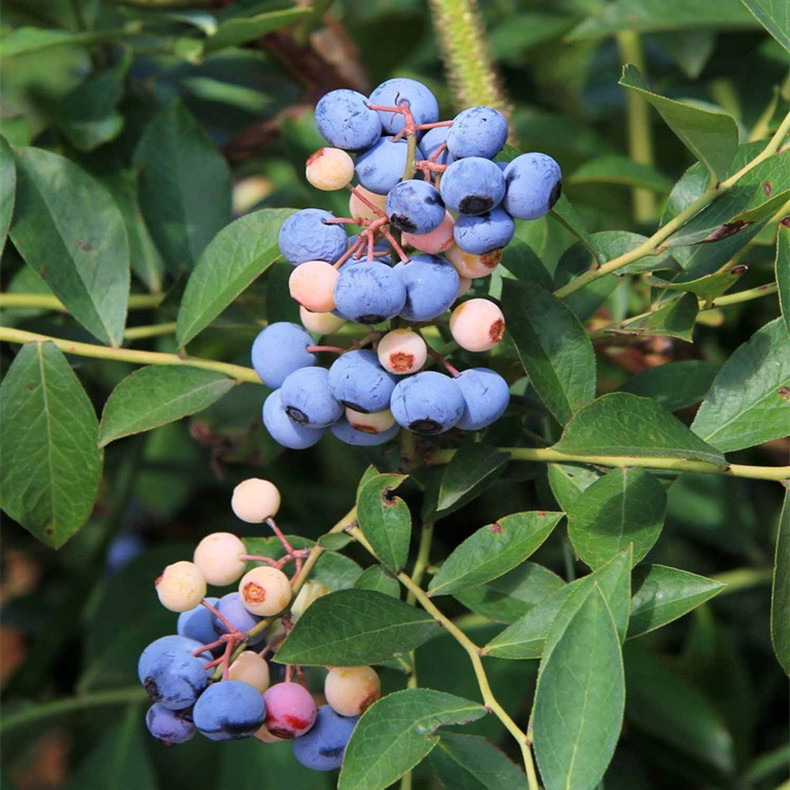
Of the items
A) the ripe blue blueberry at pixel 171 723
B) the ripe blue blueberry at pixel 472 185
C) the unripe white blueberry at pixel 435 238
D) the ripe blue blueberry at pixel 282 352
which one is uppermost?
the ripe blue blueberry at pixel 472 185

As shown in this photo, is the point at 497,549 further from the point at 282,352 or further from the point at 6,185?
the point at 6,185

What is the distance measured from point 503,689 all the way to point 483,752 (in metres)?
0.40

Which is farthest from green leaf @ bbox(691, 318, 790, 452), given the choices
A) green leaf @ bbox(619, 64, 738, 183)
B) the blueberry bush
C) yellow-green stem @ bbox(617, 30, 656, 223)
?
yellow-green stem @ bbox(617, 30, 656, 223)

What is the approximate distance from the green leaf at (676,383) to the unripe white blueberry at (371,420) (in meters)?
0.24

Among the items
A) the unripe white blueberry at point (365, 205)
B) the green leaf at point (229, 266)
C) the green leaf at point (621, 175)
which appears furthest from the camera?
the green leaf at point (621, 175)

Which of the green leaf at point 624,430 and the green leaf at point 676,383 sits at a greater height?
the green leaf at point 624,430

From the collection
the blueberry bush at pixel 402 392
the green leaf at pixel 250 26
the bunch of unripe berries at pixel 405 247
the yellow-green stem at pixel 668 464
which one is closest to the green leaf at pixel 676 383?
the blueberry bush at pixel 402 392

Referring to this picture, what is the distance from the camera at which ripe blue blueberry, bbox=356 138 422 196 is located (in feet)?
2.04

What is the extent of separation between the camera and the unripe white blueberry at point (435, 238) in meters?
0.61

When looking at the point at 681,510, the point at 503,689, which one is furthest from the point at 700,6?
the point at 503,689

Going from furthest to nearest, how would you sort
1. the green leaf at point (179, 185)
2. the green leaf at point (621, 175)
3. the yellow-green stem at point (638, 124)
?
the yellow-green stem at point (638, 124), the green leaf at point (621, 175), the green leaf at point (179, 185)

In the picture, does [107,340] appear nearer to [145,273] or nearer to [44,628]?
[145,273]

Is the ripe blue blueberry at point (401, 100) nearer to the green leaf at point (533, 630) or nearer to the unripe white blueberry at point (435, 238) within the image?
the unripe white blueberry at point (435, 238)

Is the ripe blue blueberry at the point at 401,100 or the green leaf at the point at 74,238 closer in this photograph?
the ripe blue blueberry at the point at 401,100
